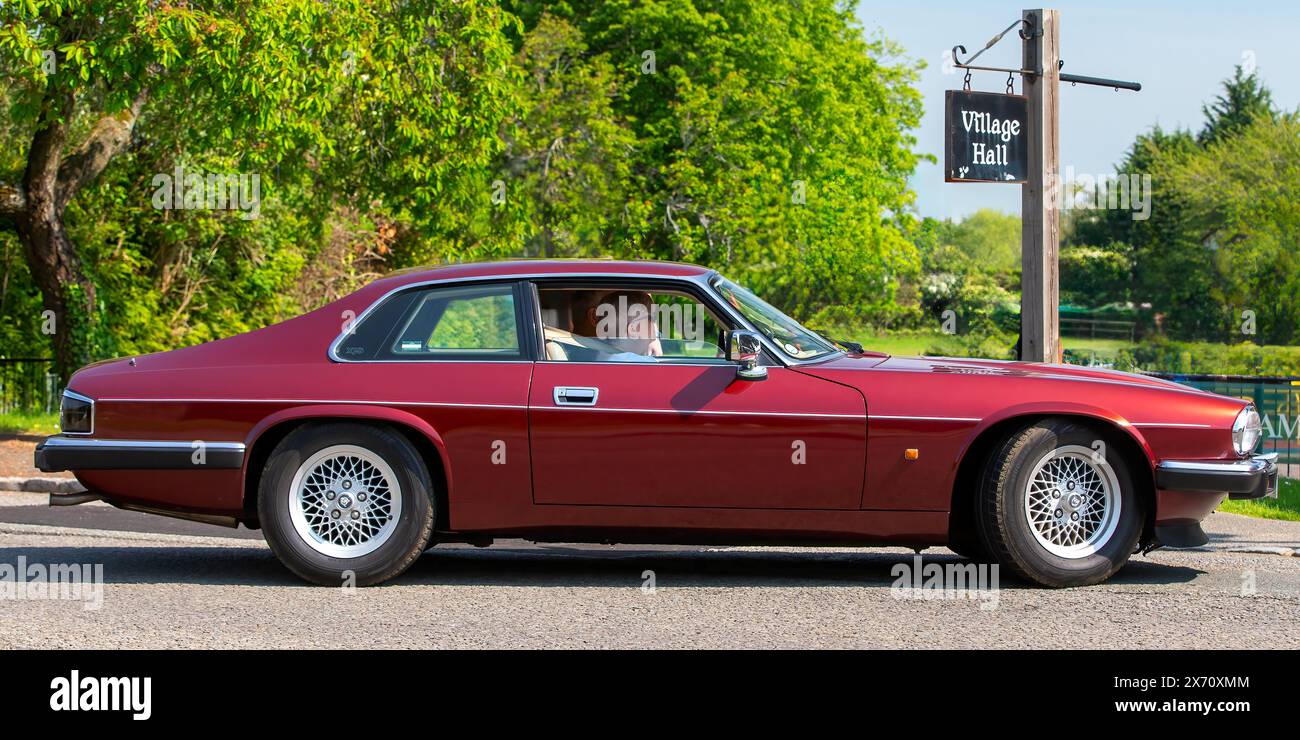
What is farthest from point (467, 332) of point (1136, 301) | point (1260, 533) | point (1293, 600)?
point (1136, 301)

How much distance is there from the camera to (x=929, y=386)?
22.0 feet

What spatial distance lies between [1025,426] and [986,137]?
18.2ft

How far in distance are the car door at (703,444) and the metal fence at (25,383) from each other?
59.7 feet

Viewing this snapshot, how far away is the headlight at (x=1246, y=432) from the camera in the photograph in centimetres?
675

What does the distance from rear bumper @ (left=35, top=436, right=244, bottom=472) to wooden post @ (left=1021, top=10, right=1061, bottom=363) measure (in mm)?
→ 7264

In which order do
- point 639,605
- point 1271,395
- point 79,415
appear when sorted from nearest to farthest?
point 639,605 < point 79,415 < point 1271,395

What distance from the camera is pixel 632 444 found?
6656mm

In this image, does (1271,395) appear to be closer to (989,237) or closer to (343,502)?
(343,502)

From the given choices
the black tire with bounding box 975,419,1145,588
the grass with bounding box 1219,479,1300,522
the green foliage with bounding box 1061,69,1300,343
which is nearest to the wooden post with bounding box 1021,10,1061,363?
the grass with bounding box 1219,479,1300,522

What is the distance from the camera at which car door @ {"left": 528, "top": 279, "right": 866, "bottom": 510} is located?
6.63 meters

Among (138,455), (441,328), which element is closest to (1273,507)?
(441,328)

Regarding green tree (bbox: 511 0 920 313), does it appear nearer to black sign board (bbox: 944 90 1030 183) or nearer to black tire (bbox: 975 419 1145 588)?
black sign board (bbox: 944 90 1030 183)

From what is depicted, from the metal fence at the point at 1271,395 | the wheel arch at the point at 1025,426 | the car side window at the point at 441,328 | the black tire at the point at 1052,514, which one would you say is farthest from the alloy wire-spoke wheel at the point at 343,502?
the metal fence at the point at 1271,395
